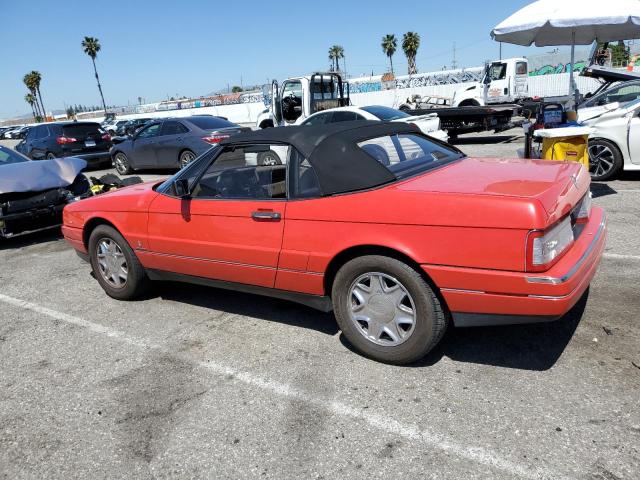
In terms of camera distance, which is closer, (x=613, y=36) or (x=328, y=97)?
(x=613, y=36)

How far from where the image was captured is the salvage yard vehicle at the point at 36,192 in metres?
6.61

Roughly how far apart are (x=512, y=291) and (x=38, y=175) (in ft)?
21.7

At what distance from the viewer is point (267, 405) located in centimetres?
293

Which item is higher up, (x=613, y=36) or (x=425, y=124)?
(x=613, y=36)

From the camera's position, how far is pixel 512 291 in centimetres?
269

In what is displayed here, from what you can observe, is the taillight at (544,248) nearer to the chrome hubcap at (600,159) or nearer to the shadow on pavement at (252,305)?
the shadow on pavement at (252,305)

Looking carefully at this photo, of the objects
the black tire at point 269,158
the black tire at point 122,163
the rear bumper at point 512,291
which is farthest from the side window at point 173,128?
the rear bumper at point 512,291

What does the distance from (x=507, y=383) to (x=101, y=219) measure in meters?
3.66

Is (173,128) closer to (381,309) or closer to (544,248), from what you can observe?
(381,309)

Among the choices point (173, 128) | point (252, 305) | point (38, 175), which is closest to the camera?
point (252, 305)

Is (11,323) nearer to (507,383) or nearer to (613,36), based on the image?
(507,383)

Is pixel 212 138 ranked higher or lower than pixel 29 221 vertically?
higher

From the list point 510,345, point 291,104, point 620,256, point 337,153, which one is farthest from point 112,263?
point 291,104

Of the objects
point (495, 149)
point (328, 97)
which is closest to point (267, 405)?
point (495, 149)
